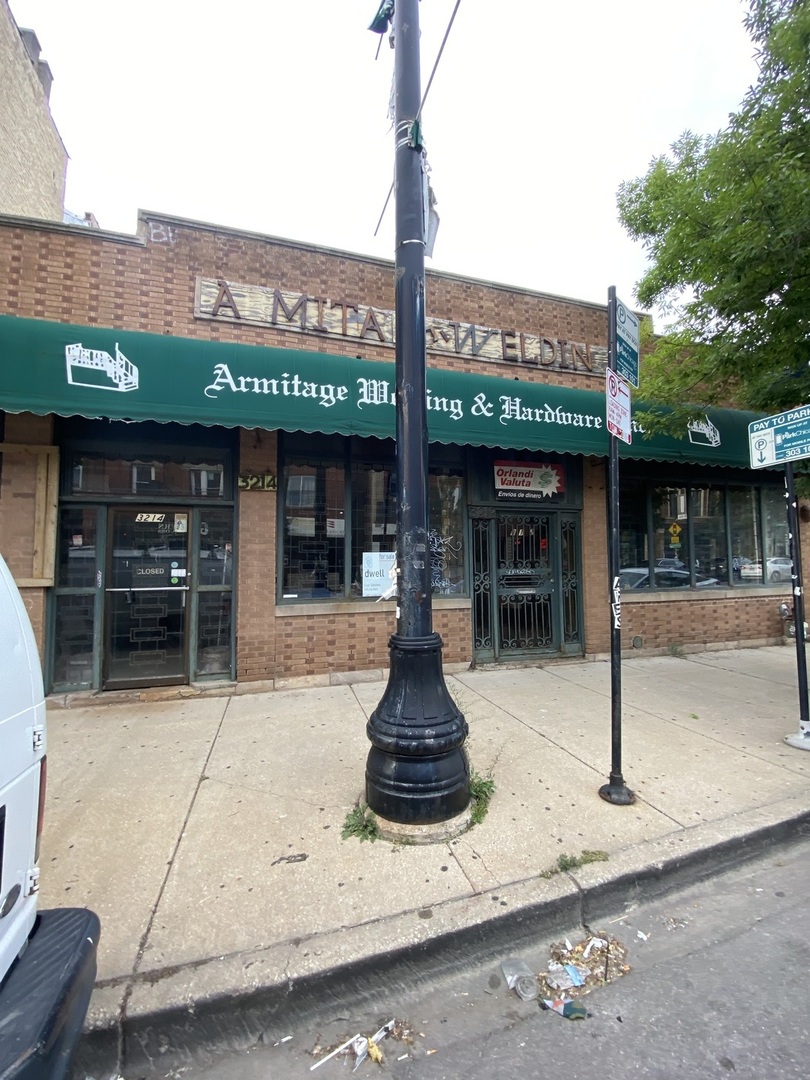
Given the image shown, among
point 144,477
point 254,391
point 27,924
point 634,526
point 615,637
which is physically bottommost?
point 27,924

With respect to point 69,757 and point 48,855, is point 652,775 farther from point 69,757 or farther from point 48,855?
point 69,757

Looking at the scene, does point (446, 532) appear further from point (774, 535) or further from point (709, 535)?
point (774, 535)

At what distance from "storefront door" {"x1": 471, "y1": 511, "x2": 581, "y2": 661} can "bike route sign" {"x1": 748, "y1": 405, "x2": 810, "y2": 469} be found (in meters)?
3.14

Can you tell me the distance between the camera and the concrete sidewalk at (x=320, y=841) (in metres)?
2.17

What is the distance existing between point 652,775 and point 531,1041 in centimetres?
245

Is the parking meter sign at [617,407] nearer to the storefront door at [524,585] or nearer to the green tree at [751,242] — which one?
the green tree at [751,242]

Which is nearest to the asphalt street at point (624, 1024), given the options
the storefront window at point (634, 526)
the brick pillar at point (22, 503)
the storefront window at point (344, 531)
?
the storefront window at point (344, 531)

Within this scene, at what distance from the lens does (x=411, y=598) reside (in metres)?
3.27

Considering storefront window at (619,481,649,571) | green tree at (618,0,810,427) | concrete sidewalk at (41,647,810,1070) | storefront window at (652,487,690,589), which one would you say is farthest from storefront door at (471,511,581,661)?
green tree at (618,0,810,427)

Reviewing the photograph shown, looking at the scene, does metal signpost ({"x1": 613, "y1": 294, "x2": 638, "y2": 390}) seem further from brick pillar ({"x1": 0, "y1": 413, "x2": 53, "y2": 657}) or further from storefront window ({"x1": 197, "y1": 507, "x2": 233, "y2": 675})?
brick pillar ({"x1": 0, "y1": 413, "x2": 53, "y2": 657})

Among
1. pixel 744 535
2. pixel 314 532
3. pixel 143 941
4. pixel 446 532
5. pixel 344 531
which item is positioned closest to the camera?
pixel 143 941

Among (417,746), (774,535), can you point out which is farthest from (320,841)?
(774,535)

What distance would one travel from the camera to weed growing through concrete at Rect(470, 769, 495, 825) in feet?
10.8

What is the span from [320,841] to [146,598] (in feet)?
13.1
